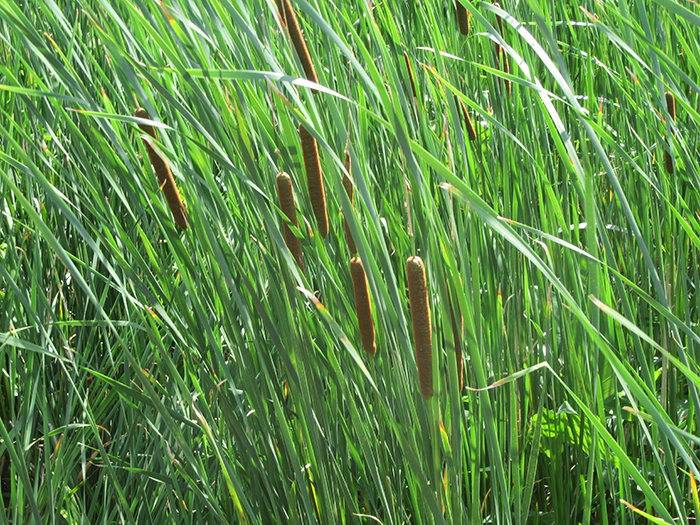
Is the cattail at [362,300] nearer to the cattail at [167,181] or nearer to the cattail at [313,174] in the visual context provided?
the cattail at [313,174]

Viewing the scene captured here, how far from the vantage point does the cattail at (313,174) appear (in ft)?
2.18

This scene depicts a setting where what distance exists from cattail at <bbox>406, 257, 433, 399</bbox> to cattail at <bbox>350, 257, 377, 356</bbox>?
62 mm

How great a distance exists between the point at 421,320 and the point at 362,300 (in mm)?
77

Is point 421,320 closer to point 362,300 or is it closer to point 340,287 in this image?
point 362,300

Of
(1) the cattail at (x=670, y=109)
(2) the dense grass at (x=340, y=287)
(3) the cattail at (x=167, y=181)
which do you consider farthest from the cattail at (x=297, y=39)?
(1) the cattail at (x=670, y=109)

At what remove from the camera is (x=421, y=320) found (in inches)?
24.1

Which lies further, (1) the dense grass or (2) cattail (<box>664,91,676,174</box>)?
(2) cattail (<box>664,91,676,174</box>)

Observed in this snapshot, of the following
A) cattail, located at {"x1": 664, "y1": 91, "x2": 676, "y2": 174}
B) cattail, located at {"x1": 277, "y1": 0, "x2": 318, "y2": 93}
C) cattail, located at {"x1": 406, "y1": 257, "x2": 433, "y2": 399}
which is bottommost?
cattail, located at {"x1": 664, "y1": 91, "x2": 676, "y2": 174}

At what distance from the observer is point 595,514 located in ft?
3.83

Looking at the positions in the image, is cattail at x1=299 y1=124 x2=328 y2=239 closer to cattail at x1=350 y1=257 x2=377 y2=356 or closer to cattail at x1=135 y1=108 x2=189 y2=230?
cattail at x1=350 y1=257 x2=377 y2=356

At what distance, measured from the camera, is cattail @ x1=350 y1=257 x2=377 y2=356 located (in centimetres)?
65

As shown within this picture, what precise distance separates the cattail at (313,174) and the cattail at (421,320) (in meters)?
Result: 0.16

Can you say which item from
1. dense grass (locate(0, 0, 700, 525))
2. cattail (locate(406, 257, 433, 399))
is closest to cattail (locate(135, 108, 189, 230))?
dense grass (locate(0, 0, 700, 525))

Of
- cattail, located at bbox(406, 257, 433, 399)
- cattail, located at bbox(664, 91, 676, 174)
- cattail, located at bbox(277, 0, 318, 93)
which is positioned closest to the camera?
cattail, located at bbox(406, 257, 433, 399)
